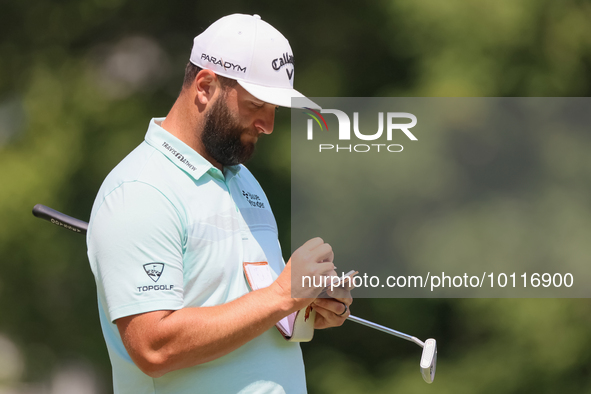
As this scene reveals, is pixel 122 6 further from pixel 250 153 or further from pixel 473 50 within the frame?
pixel 250 153

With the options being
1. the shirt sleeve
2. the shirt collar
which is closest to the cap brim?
the shirt collar

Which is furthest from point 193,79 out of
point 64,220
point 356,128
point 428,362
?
point 428,362

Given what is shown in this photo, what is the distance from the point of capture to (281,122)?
118 inches

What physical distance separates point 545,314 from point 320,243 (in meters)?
2.06

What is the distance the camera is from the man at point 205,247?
39.6 inches

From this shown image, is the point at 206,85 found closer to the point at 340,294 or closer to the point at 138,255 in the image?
the point at 138,255

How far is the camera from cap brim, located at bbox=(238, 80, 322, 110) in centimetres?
115

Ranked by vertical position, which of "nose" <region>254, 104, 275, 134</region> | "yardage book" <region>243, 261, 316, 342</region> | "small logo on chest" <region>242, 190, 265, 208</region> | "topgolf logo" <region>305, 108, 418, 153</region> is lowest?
"yardage book" <region>243, 261, 316, 342</region>

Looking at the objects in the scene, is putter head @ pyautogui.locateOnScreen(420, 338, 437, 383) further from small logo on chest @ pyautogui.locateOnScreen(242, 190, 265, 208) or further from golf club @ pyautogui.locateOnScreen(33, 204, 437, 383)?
small logo on chest @ pyautogui.locateOnScreen(242, 190, 265, 208)

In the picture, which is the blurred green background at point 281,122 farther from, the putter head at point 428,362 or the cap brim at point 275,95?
the cap brim at point 275,95

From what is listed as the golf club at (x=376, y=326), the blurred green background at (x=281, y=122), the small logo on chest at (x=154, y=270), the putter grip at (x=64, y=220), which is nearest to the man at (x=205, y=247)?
the small logo on chest at (x=154, y=270)

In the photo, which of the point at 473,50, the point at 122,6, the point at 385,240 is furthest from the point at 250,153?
the point at 122,6

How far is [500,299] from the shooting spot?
2.87 m

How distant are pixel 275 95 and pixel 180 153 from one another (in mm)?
210
